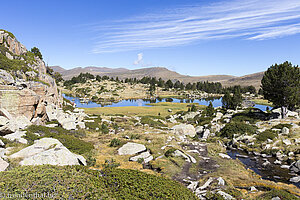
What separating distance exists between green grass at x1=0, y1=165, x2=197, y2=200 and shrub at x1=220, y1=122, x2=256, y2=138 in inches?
1065

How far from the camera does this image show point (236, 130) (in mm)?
33500

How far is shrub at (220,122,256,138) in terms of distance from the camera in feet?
107

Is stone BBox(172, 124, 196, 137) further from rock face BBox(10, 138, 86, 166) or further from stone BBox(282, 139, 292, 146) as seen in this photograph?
rock face BBox(10, 138, 86, 166)

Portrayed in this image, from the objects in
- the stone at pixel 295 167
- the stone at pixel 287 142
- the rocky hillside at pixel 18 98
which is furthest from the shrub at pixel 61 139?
the stone at pixel 287 142

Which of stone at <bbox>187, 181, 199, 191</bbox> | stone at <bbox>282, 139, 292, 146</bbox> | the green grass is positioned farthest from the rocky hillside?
stone at <bbox>282, 139, 292, 146</bbox>

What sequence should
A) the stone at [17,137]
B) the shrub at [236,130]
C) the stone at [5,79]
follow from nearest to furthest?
the stone at [17,137], the stone at [5,79], the shrub at [236,130]

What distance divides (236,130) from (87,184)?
3175 cm

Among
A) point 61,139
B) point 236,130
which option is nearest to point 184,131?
point 236,130

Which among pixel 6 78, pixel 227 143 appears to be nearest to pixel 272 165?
pixel 227 143

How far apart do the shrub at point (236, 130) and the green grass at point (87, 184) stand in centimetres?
2704

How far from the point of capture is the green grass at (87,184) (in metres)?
7.20

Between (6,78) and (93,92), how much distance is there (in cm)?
12551

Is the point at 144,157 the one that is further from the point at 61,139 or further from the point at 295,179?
the point at 295,179

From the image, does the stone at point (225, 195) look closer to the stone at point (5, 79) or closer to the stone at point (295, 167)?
the stone at point (295, 167)
